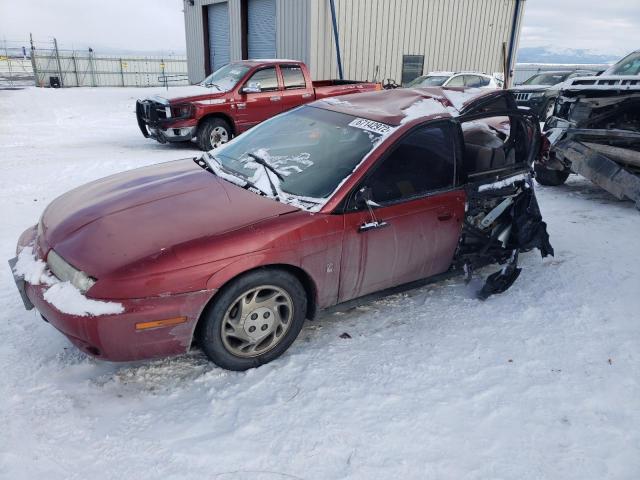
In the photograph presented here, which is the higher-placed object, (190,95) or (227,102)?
(190,95)

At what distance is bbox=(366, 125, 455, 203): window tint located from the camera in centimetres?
323

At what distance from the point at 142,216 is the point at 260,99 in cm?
692

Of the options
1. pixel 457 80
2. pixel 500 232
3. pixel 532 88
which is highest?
pixel 457 80

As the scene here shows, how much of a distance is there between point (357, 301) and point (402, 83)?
48.6 ft

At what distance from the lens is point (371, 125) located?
3479mm

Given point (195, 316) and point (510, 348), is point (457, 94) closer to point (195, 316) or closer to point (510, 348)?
point (510, 348)

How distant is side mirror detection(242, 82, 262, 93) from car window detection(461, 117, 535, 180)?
5529 mm

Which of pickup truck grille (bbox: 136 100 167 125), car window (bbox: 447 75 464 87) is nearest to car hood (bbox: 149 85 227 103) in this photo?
pickup truck grille (bbox: 136 100 167 125)

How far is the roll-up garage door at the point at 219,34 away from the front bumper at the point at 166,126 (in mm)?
10679

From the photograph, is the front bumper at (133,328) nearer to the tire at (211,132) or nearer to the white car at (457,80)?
the tire at (211,132)

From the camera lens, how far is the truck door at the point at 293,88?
966cm

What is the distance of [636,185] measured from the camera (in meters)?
5.76

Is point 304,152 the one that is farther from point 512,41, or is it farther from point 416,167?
point 512,41

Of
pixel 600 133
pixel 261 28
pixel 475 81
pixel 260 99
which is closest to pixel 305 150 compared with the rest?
pixel 600 133
